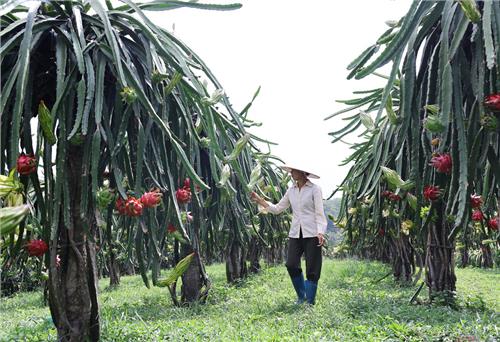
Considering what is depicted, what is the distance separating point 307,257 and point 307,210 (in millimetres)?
342

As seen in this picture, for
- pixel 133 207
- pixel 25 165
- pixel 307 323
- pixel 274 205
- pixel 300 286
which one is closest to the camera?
pixel 25 165

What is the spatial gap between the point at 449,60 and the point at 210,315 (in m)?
2.53

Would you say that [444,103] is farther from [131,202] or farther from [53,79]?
[53,79]

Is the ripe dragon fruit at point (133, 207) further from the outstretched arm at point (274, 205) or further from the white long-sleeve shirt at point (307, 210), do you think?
the white long-sleeve shirt at point (307, 210)

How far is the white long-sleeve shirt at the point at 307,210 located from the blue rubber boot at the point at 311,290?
34 cm

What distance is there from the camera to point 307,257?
3697 millimetres

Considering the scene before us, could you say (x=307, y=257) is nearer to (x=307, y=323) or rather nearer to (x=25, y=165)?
(x=307, y=323)

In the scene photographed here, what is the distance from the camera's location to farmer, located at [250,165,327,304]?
3.67 meters

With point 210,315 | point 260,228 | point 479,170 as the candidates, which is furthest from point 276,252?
point 479,170

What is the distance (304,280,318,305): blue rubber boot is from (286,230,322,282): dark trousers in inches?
1.4

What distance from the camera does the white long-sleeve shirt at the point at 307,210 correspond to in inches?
146

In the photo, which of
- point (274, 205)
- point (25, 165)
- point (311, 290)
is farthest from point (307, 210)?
point (25, 165)

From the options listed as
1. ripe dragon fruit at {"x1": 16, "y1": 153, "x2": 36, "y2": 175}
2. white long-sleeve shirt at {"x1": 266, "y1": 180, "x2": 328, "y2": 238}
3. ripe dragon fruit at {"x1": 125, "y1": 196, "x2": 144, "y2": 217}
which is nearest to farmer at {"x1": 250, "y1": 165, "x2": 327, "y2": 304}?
white long-sleeve shirt at {"x1": 266, "y1": 180, "x2": 328, "y2": 238}

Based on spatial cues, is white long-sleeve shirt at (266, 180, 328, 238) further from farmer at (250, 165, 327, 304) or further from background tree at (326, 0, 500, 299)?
background tree at (326, 0, 500, 299)
